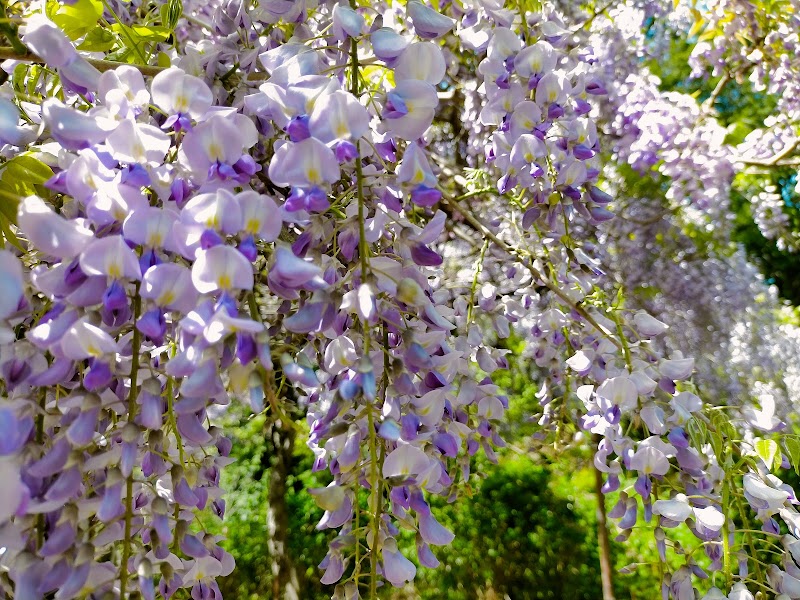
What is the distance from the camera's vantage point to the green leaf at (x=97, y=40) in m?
0.92

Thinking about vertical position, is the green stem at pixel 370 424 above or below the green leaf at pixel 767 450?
above

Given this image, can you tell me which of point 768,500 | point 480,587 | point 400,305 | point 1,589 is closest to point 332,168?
point 400,305

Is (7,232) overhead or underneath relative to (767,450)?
overhead

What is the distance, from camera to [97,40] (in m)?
0.93

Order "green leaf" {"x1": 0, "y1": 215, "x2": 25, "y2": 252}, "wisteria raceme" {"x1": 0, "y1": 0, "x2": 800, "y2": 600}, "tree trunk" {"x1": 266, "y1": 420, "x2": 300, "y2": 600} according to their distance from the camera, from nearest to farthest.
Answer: "wisteria raceme" {"x1": 0, "y1": 0, "x2": 800, "y2": 600}
"green leaf" {"x1": 0, "y1": 215, "x2": 25, "y2": 252}
"tree trunk" {"x1": 266, "y1": 420, "x2": 300, "y2": 600}

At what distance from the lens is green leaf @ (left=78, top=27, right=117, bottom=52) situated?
923 millimetres

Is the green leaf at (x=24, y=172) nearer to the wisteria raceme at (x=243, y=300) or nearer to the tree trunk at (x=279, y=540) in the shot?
the wisteria raceme at (x=243, y=300)

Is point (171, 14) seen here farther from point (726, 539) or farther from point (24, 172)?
point (726, 539)

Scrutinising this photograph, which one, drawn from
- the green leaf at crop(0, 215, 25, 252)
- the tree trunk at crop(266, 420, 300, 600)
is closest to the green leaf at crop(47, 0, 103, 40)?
the green leaf at crop(0, 215, 25, 252)

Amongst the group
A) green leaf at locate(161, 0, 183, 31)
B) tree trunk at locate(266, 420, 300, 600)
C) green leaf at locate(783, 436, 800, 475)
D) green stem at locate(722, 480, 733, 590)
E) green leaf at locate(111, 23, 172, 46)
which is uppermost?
green leaf at locate(161, 0, 183, 31)

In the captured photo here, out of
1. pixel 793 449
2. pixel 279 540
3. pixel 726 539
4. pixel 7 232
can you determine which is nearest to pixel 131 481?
pixel 7 232

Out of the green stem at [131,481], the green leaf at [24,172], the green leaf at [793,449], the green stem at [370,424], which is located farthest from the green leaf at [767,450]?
the green leaf at [24,172]

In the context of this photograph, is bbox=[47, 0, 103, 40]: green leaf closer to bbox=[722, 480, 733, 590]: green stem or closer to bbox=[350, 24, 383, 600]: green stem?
bbox=[350, 24, 383, 600]: green stem

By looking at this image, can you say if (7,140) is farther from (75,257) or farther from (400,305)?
(400,305)
